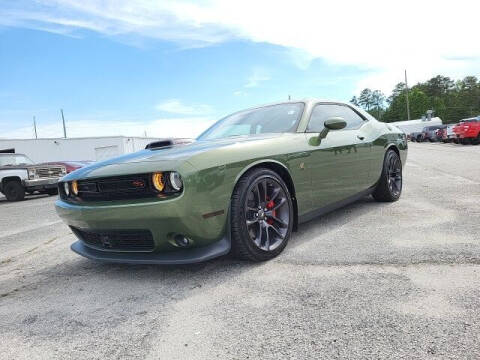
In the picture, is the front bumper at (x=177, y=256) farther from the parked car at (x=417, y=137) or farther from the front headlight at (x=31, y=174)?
the parked car at (x=417, y=137)

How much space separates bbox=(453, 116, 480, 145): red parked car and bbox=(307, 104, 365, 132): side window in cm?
1727

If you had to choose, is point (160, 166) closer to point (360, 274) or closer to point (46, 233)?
point (360, 274)

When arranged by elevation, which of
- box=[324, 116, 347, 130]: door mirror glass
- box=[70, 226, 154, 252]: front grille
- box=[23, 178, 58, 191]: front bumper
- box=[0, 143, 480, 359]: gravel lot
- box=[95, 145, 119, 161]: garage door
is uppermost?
box=[95, 145, 119, 161]: garage door

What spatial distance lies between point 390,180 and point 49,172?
9529 millimetres

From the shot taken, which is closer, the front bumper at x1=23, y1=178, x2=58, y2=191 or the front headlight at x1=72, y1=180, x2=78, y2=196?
the front headlight at x1=72, y1=180, x2=78, y2=196

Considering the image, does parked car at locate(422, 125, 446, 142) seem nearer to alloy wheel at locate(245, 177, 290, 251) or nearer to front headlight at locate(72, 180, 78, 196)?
alloy wheel at locate(245, 177, 290, 251)

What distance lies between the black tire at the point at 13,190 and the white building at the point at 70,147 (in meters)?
18.8

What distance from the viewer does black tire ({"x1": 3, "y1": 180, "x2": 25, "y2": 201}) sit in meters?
10.8

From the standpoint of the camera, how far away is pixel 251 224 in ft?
8.68

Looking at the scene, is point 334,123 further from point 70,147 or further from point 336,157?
point 70,147

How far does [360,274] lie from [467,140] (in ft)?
66.6

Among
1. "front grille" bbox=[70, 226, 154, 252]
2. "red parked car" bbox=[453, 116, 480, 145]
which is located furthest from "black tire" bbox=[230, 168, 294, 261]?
"red parked car" bbox=[453, 116, 480, 145]

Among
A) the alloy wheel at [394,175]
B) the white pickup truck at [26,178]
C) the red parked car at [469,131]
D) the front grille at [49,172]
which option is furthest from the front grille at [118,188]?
the red parked car at [469,131]

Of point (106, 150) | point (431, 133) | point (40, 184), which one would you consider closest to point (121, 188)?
point (40, 184)
